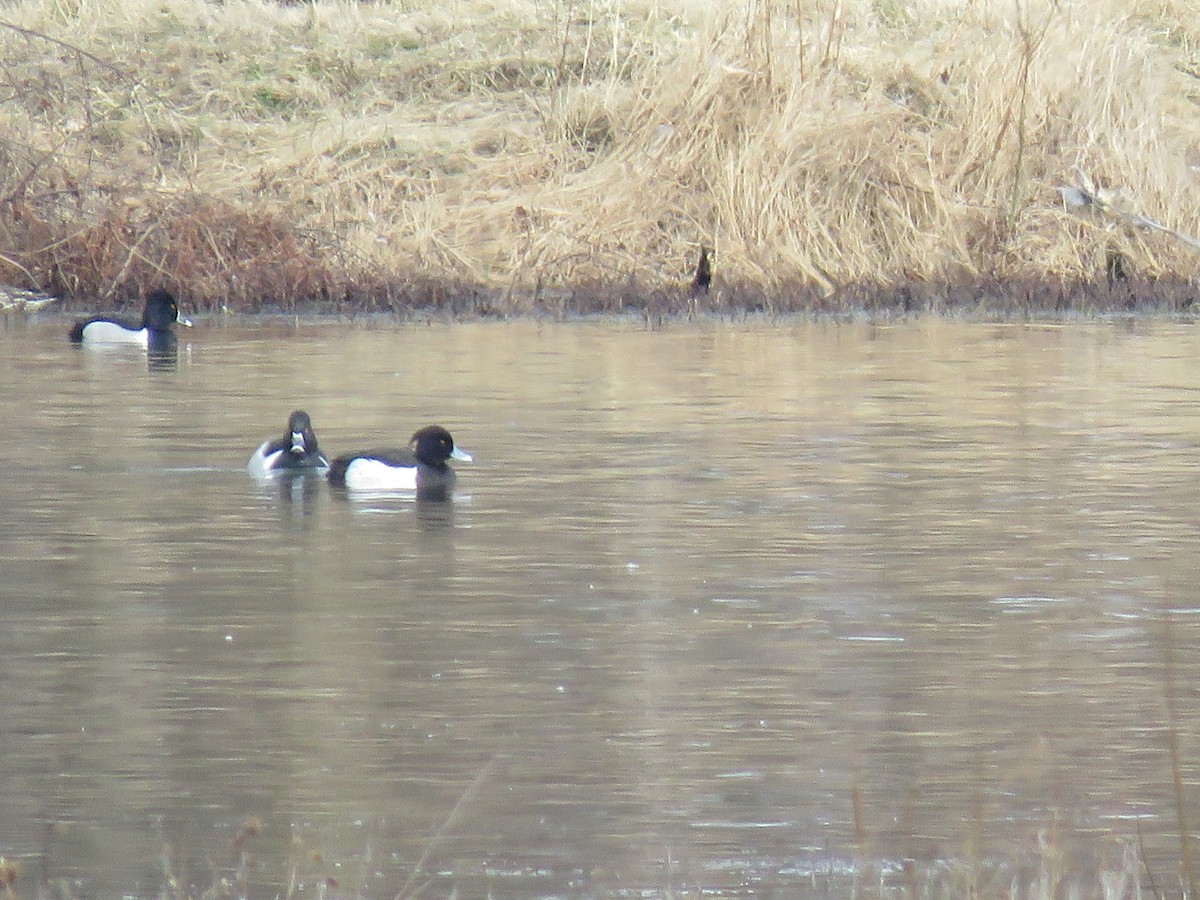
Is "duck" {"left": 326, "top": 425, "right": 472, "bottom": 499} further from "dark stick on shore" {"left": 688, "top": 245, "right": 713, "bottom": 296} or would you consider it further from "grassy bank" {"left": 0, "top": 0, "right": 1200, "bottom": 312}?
"dark stick on shore" {"left": 688, "top": 245, "right": 713, "bottom": 296}

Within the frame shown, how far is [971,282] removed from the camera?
2394 cm

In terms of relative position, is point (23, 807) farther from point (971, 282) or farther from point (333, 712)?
point (971, 282)

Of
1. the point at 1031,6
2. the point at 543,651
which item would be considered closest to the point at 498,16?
the point at 1031,6

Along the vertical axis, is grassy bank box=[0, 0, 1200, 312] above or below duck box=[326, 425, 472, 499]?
above

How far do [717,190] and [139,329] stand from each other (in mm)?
5826

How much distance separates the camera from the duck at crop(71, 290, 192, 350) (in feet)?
66.8

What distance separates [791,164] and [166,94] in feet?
29.4

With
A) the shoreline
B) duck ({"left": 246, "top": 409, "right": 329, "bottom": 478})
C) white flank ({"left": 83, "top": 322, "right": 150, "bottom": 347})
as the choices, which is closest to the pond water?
duck ({"left": 246, "top": 409, "right": 329, "bottom": 478})

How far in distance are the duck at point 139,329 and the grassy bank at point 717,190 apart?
5.94 ft

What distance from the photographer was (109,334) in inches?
815

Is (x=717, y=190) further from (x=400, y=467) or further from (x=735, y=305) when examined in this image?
(x=400, y=467)

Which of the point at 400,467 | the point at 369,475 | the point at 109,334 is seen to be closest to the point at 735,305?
the point at 109,334

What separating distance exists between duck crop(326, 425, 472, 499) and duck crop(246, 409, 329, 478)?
116mm

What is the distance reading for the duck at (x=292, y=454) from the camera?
12.4 meters
